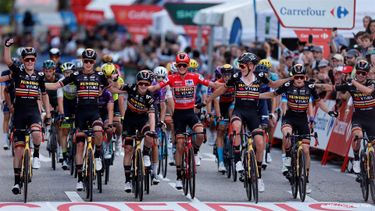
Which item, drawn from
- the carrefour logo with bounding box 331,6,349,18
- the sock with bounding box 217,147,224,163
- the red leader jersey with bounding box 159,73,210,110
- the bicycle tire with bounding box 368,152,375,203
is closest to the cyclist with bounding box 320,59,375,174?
the bicycle tire with bounding box 368,152,375,203

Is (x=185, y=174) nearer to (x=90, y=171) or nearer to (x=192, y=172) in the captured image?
(x=192, y=172)

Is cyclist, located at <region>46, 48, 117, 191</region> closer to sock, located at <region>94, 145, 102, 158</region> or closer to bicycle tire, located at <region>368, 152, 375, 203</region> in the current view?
sock, located at <region>94, 145, 102, 158</region>

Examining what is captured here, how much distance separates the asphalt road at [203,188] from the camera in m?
16.3

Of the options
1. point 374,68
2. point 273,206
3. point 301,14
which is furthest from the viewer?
point 301,14

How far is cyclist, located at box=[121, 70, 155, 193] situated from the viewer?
16.3 m

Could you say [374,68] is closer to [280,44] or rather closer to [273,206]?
[273,206]

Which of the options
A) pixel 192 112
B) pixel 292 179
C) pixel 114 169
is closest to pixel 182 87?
pixel 192 112

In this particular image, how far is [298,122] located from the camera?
1684 cm

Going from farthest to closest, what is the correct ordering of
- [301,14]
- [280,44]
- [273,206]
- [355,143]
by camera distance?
[280,44], [301,14], [355,143], [273,206]

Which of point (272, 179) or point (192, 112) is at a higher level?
point (192, 112)

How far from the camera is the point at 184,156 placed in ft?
53.9

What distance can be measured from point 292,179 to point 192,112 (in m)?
1.73

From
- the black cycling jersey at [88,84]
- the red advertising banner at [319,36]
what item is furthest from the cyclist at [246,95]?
the red advertising banner at [319,36]

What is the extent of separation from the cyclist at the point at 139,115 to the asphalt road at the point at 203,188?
56 cm
